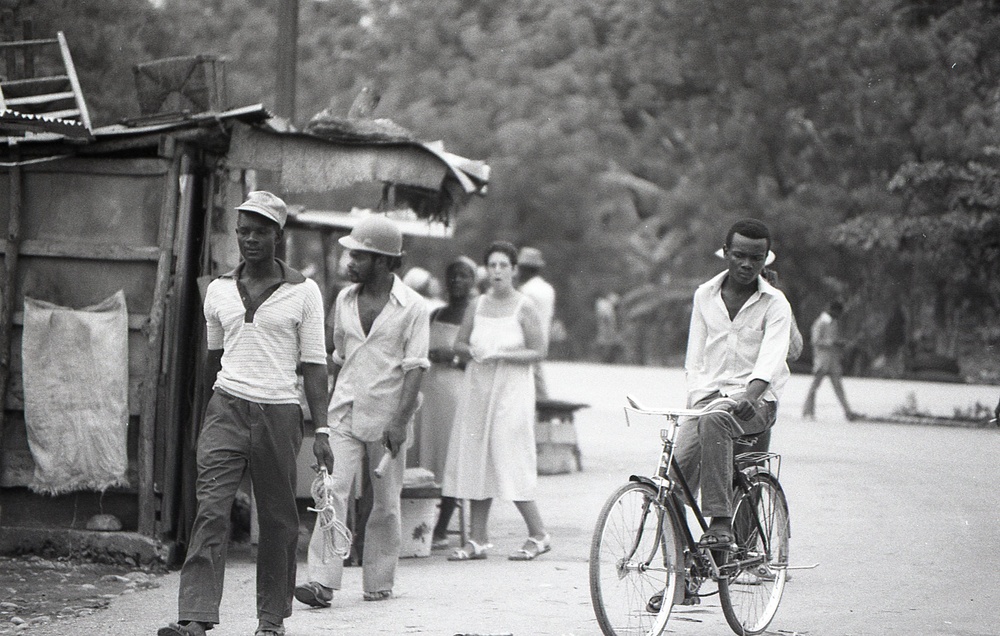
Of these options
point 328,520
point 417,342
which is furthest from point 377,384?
point 328,520

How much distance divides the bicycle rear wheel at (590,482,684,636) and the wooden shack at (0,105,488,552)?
3.40m

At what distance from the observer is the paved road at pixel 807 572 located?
7.05m

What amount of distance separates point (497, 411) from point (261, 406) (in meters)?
3.29

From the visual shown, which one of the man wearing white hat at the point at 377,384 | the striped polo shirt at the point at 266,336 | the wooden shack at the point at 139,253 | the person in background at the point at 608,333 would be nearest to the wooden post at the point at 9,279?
the wooden shack at the point at 139,253

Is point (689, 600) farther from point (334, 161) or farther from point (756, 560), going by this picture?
point (334, 161)

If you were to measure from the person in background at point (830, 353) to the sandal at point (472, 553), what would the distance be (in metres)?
13.1

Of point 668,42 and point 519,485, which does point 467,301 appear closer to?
point 519,485

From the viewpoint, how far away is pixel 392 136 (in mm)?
9289

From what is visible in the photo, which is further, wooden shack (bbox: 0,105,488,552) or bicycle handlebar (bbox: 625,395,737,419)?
wooden shack (bbox: 0,105,488,552)

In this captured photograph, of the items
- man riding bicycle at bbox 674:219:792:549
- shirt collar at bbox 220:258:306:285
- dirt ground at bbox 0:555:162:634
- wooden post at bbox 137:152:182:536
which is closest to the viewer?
shirt collar at bbox 220:258:306:285

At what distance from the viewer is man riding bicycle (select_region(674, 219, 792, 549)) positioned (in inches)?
264

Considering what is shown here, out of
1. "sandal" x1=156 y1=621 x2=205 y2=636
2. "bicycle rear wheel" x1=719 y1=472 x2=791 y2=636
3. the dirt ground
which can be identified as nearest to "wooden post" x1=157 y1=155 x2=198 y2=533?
the dirt ground

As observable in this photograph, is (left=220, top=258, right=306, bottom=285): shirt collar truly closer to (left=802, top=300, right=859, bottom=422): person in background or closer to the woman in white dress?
the woman in white dress

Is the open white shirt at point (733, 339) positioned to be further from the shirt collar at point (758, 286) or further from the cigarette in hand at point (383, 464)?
the cigarette in hand at point (383, 464)
